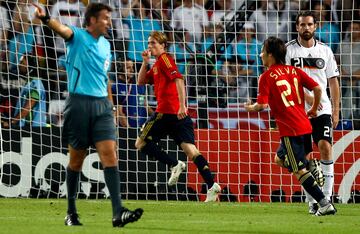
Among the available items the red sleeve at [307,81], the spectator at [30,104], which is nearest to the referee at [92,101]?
the red sleeve at [307,81]

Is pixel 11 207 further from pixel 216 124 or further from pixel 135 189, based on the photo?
pixel 216 124

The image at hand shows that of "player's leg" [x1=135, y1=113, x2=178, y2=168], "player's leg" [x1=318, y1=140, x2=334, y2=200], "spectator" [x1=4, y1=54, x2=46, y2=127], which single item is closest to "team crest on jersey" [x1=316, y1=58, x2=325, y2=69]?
"player's leg" [x1=318, y1=140, x2=334, y2=200]

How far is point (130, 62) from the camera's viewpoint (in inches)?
627

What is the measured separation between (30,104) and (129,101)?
4.98ft

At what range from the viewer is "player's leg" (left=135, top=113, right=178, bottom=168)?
43.5 ft

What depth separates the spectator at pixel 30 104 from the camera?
1522cm

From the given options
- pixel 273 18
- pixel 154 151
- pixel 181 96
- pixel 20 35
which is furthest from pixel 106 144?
pixel 273 18

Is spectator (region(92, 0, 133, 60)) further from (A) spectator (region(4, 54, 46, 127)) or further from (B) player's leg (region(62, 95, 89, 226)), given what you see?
(B) player's leg (region(62, 95, 89, 226))

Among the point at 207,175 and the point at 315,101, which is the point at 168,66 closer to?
the point at 207,175

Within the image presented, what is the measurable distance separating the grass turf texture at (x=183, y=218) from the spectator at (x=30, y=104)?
6.23 feet

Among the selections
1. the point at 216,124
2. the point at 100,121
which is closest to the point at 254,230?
the point at 100,121

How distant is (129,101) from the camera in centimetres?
1551

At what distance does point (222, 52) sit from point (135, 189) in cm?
337

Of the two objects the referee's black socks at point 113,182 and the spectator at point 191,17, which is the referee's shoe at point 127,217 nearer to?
the referee's black socks at point 113,182
